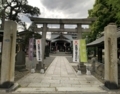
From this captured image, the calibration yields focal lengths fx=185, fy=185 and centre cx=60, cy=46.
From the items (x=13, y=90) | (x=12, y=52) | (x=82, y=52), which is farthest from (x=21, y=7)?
(x=13, y=90)

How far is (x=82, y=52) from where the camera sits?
14828mm

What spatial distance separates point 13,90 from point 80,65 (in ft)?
29.0

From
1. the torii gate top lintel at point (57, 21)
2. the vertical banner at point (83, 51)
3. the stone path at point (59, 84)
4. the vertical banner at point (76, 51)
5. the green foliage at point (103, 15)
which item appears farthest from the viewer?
the green foliage at point (103, 15)

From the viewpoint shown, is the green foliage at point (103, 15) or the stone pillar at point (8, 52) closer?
the stone pillar at point (8, 52)

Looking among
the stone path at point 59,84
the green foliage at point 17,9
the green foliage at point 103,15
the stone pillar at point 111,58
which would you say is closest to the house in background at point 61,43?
the green foliage at point 103,15

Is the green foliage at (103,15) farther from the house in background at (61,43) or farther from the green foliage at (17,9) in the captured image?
the house in background at (61,43)

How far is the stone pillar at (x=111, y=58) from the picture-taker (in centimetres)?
922

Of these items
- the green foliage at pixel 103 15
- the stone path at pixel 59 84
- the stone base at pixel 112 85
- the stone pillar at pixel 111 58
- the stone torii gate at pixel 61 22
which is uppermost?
the green foliage at pixel 103 15

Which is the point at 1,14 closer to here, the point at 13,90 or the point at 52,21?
the point at 52,21

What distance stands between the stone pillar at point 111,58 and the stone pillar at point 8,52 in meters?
4.85

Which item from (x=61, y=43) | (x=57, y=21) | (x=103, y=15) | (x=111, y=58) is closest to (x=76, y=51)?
(x=57, y=21)

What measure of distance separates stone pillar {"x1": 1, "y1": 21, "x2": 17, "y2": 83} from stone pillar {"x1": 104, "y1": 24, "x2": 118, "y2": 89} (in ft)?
15.9

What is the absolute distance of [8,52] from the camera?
9.07m

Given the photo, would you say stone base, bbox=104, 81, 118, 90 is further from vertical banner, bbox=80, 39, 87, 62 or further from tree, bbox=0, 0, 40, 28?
tree, bbox=0, 0, 40, 28
